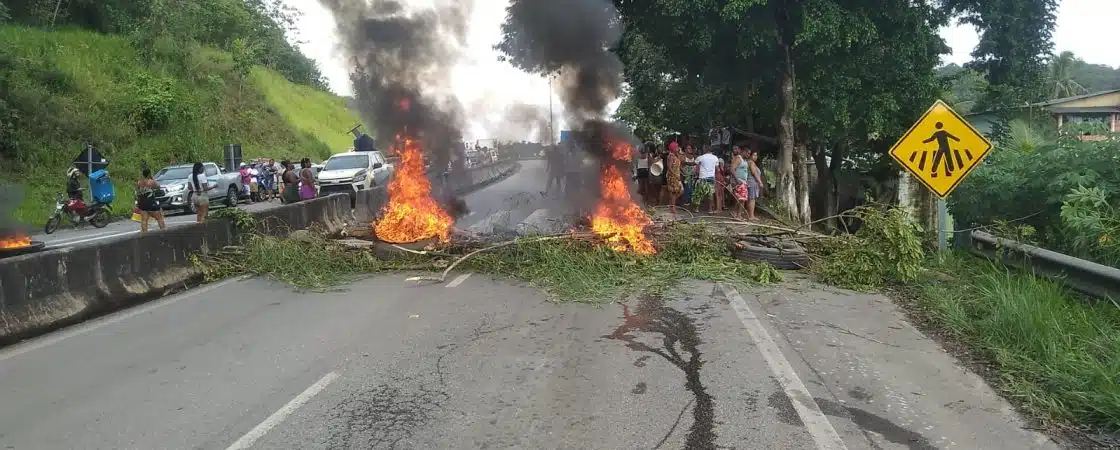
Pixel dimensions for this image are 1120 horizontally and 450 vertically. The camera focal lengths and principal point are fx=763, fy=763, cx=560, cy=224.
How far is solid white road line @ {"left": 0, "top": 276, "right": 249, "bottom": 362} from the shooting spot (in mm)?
6504

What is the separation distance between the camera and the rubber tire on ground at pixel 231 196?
25.3 metres

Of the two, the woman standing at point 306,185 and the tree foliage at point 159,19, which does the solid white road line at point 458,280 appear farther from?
the tree foliage at point 159,19

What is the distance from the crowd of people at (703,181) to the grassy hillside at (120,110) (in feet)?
44.5

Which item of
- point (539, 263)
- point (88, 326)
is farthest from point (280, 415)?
point (539, 263)

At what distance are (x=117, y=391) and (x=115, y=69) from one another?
28.8 m

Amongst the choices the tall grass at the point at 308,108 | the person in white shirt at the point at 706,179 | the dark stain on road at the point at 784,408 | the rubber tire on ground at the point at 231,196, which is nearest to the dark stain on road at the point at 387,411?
the dark stain on road at the point at 784,408

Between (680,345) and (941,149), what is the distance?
4.50 metres

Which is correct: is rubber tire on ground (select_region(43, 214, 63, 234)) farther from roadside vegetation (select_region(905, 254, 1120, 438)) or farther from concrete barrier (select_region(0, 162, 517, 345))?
roadside vegetation (select_region(905, 254, 1120, 438))

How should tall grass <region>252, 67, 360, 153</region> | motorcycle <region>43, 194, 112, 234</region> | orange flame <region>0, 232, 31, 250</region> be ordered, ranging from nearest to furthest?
orange flame <region>0, 232, 31, 250</region> < motorcycle <region>43, 194, 112, 234</region> < tall grass <region>252, 67, 360, 153</region>

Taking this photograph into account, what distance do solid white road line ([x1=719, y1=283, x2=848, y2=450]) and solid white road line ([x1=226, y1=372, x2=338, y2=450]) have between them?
3.10m

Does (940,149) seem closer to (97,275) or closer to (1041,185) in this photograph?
(1041,185)

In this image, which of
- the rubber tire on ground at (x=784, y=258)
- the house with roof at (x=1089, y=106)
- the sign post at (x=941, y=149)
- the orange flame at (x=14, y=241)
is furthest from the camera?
the house with roof at (x=1089, y=106)

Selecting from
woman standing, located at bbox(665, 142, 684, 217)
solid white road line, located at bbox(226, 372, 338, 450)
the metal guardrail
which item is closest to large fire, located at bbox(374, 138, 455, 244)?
woman standing, located at bbox(665, 142, 684, 217)

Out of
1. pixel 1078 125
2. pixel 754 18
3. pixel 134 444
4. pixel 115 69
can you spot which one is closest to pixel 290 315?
pixel 134 444
